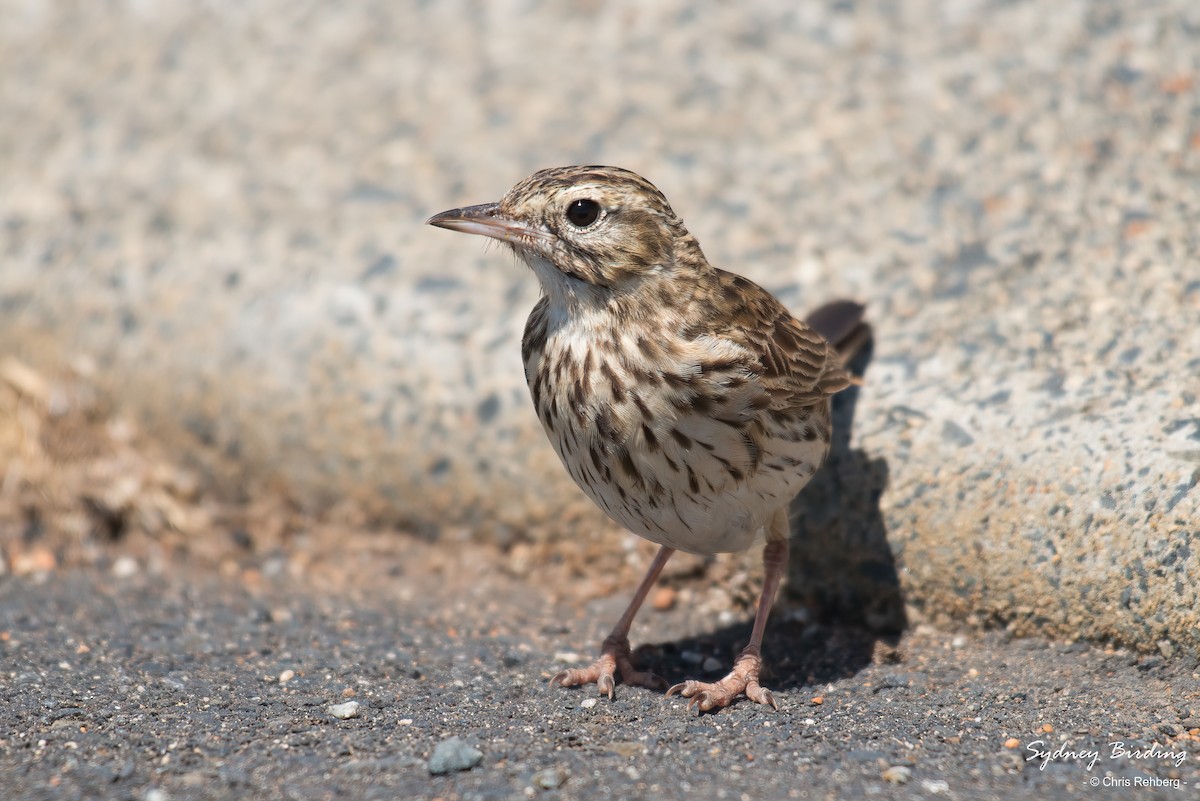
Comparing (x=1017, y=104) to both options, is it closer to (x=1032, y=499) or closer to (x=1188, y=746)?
(x=1032, y=499)

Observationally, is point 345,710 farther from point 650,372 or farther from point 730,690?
point 650,372

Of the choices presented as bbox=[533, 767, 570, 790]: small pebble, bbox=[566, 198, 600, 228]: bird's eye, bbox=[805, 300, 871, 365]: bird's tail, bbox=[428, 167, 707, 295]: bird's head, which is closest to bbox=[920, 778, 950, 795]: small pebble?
bbox=[533, 767, 570, 790]: small pebble

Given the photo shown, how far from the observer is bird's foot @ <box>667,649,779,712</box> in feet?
17.3

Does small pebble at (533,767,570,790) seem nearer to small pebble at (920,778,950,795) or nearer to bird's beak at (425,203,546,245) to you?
small pebble at (920,778,950,795)

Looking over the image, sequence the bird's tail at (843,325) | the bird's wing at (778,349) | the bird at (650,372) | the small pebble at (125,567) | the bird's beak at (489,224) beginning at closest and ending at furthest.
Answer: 1. the bird at (650,372)
2. the bird's beak at (489,224)
3. the bird's wing at (778,349)
4. the bird's tail at (843,325)
5. the small pebble at (125,567)

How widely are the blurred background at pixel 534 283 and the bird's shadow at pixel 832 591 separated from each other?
0.02 meters

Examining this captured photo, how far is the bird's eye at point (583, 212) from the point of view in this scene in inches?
201

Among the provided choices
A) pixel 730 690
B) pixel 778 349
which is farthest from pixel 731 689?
pixel 778 349

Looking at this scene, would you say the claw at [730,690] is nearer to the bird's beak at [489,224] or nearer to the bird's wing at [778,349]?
the bird's wing at [778,349]

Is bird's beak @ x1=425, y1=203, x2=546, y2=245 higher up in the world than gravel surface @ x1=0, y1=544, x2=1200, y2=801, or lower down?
higher up

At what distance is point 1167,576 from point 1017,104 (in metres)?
3.48

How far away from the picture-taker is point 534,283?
740 cm

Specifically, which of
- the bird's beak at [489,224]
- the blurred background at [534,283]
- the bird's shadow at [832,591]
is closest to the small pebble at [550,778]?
the bird's shadow at [832,591]

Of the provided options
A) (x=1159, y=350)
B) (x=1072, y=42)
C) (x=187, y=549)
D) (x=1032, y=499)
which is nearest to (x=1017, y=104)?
(x=1072, y=42)
